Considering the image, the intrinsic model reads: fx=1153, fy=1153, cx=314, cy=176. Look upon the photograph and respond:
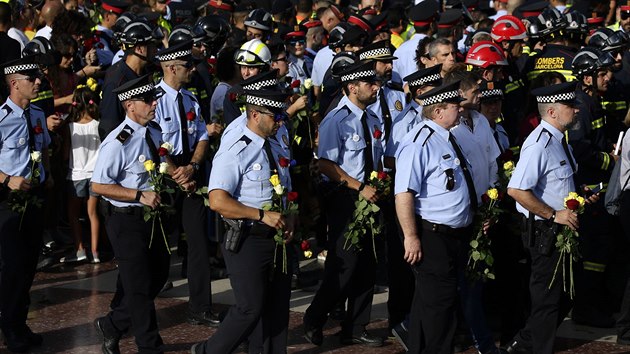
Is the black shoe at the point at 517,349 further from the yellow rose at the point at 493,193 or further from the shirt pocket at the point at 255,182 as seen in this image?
the shirt pocket at the point at 255,182

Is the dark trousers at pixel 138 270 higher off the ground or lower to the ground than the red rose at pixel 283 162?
lower

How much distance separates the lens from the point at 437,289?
812 centimetres

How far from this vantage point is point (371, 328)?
9797 mm

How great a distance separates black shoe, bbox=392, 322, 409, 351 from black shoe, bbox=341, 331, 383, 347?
0.49 ft

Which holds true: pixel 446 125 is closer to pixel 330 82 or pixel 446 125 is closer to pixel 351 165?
pixel 351 165

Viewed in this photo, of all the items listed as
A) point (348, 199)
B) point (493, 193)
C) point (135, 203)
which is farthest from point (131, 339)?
point (493, 193)

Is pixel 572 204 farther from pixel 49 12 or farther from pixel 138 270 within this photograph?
pixel 49 12

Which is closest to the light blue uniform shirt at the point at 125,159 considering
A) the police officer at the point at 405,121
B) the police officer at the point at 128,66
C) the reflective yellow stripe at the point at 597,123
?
the police officer at the point at 128,66

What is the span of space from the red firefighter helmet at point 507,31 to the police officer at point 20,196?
5.27m

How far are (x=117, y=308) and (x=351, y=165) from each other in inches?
86.0

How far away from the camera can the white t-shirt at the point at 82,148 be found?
11.9 meters

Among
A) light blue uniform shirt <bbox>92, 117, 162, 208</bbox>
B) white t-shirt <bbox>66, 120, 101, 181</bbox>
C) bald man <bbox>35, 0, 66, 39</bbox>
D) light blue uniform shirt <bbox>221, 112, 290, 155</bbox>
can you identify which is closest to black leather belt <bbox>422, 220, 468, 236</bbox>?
light blue uniform shirt <bbox>221, 112, 290, 155</bbox>

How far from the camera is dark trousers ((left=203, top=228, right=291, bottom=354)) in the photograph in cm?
799

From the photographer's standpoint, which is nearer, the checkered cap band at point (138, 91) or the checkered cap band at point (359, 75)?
the checkered cap band at point (138, 91)
